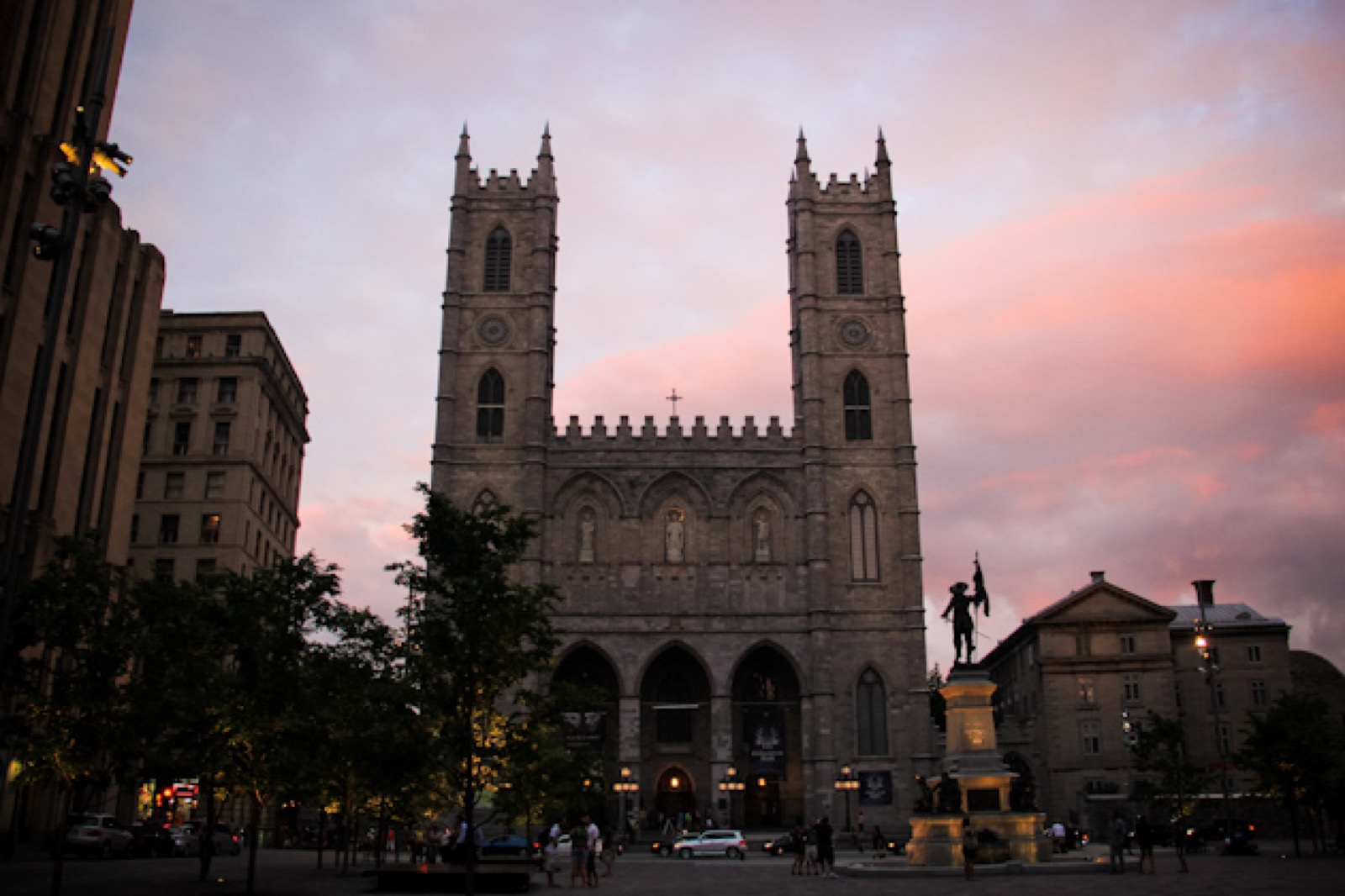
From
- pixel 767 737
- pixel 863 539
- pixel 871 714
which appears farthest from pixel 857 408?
pixel 767 737

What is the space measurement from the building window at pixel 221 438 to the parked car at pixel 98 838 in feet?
79.6

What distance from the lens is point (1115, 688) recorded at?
56625 mm

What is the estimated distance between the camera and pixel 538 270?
59.9m

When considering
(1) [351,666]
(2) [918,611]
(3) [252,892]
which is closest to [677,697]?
(2) [918,611]

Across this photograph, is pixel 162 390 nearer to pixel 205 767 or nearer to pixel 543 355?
pixel 543 355

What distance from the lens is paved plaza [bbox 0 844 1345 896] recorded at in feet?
65.7

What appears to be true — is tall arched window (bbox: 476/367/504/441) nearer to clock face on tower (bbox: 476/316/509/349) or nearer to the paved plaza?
clock face on tower (bbox: 476/316/509/349)

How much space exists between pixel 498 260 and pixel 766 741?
94.9 feet

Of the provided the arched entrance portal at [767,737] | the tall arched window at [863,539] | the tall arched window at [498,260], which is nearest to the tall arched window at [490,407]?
the tall arched window at [498,260]

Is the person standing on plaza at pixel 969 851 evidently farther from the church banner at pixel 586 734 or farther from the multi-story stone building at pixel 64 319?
the church banner at pixel 586 734

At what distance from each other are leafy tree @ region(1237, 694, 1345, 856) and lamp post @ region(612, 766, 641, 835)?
82.5 ft

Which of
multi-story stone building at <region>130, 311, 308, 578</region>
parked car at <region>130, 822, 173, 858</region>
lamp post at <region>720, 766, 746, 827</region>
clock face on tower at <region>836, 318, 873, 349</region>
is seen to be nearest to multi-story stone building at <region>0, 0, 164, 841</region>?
parked car at <region>130, 822, 173, 858</region>

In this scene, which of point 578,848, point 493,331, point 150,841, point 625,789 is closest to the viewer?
point 578,848

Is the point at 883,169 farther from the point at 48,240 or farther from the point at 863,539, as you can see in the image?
the point at 48,240
